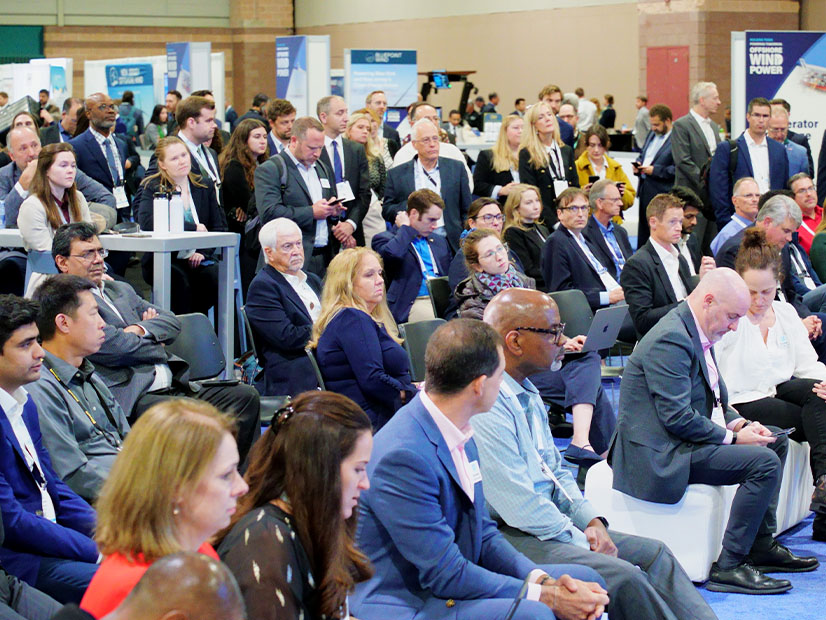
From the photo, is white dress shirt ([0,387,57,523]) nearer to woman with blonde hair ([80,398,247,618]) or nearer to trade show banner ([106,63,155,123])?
woman with blonde hair ([80,398,247,618])

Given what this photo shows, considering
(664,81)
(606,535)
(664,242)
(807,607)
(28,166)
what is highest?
(664,81)

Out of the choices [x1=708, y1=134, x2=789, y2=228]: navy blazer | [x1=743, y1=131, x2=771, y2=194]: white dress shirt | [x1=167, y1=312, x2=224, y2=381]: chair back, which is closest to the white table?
[x1=167, y1=312, x2=224, y2=381]: chair back

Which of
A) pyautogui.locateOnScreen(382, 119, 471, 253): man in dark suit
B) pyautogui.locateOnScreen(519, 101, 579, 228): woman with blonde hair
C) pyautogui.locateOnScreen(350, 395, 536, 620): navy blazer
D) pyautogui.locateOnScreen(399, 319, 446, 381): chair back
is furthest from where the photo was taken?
pyautogui.locateOnScreen(519, 101, 579, 228): woman with blonde hair

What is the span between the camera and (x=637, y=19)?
18.1m

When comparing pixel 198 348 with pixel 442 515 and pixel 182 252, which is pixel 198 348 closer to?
pixel 182 252

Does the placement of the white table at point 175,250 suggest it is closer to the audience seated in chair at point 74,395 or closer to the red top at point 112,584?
the audience seated in chair at point 74,395

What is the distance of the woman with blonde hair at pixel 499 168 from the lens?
755 centimetres

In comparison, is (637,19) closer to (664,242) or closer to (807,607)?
(664,242)

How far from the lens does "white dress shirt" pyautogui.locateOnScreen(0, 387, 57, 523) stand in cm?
275

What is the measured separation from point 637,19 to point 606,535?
16458 millimetres

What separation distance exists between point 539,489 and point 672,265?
9.30 ft

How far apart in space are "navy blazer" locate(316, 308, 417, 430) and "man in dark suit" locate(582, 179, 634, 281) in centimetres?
226

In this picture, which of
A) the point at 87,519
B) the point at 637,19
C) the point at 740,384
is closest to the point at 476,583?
the point at 87,519

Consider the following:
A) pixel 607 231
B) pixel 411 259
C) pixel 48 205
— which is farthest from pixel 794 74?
pixel 48 205
